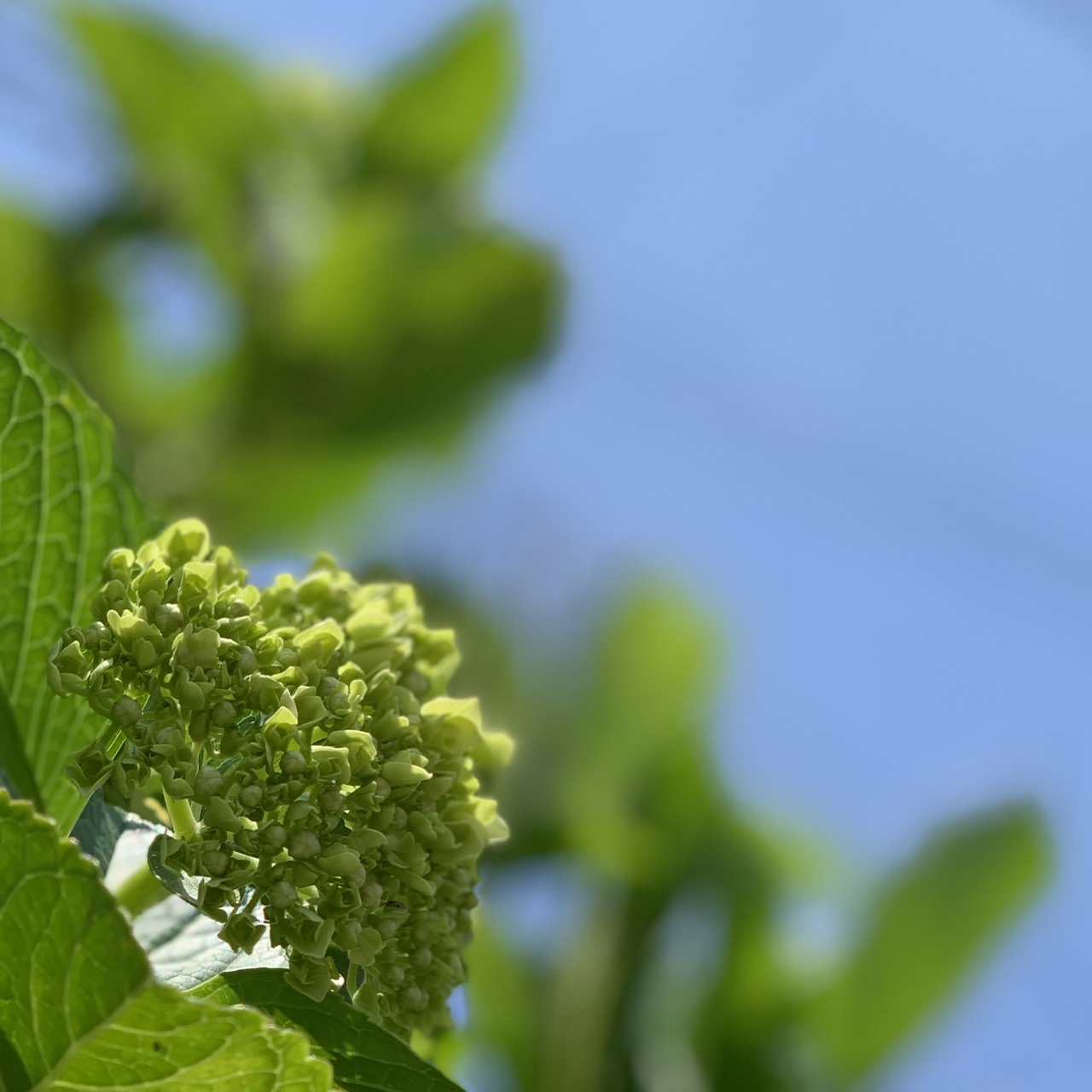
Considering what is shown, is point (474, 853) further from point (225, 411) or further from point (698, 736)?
point (225, 411)

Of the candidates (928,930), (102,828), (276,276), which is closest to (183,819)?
(102,828)

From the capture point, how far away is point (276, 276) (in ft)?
12.9

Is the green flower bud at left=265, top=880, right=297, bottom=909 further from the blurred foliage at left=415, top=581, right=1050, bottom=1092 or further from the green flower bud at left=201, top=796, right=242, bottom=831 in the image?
the blurred foliage at left=415, top=581, right=1050, bottom=1092

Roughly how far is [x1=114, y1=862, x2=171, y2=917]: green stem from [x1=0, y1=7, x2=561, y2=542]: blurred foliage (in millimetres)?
2106

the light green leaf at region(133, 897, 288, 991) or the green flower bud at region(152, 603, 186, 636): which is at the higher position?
the green flower bud at region(152, 603, 186, 636)

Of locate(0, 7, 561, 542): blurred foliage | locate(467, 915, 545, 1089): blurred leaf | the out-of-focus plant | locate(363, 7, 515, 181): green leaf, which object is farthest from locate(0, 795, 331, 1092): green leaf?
locate(363, 7, 515, 181): green leaf

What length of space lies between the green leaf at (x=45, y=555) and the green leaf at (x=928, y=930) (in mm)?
1970

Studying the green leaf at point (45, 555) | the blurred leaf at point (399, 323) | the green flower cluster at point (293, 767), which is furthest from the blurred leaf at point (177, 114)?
the green flower cluster at point (293, 767)

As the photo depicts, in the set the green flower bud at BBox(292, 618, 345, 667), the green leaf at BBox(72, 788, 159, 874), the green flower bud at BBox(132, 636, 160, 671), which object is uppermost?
the green flower bud at BBox(292, 618, 345, 667)

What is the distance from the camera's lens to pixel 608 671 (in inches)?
134

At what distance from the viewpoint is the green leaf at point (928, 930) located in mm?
2955

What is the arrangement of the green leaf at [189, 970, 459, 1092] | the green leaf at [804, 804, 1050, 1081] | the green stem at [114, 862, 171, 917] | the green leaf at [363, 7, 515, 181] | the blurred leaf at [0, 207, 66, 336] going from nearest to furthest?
the green leaf at [189, 970, 459, 1092], the green stem at [114, 862, 171, 917], the green leaf at [804, 804, 1050, 1081], the blurred leaf at [0, 207, 66, 336], the green leaf at [363, 7, 515, 181]

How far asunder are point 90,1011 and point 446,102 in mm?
3590

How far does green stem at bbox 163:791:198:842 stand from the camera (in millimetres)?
1179
